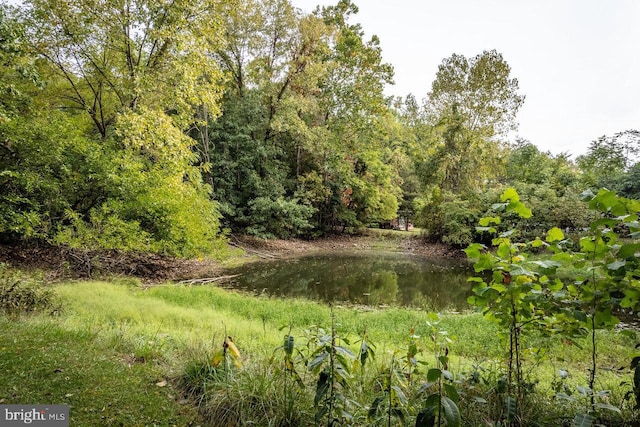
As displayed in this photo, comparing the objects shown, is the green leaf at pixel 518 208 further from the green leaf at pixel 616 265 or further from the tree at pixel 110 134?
the tree at pixel 110 134

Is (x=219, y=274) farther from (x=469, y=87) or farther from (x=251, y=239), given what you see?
(x=469, y=87)

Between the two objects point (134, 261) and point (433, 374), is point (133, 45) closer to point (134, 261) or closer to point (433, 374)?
point (134, 261)

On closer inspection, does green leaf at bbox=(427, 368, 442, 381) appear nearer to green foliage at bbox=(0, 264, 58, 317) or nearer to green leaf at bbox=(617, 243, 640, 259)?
green leaf at bbox=(617, 243, 640, 259)

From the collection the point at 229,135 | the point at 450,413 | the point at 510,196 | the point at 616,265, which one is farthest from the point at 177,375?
the point at 229,135

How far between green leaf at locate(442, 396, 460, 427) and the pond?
840 cm

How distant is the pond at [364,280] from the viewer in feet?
35.1

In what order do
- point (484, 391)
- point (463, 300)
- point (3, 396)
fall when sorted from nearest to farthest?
point (3, 396), point (484, 391), point (463, 300)

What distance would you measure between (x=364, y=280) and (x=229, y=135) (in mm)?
12988

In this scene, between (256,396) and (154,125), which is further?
(154,125)

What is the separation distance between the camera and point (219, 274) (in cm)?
1312

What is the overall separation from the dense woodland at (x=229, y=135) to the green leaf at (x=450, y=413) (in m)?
5.52

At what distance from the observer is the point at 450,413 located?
166 centimetres

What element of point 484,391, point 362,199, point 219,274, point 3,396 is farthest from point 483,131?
point 3,396

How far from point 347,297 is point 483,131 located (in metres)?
17.1
